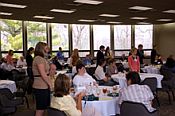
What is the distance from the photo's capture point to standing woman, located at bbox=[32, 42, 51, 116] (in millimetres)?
4559

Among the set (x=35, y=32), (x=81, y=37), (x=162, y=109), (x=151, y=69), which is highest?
(x=35, y=32)

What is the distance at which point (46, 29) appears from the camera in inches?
672

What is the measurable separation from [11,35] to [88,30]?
5.20m

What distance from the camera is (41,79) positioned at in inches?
182

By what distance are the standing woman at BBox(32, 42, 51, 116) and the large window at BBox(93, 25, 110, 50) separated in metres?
14.3

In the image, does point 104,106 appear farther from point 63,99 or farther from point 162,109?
point 162,109

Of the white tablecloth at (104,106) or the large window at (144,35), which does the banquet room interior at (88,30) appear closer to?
the large window at (144,35)

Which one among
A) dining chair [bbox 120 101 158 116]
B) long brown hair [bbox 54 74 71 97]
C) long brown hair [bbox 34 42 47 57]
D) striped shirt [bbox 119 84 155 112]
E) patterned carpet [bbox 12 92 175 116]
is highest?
long brown hair [bbox 34 42 47 57]

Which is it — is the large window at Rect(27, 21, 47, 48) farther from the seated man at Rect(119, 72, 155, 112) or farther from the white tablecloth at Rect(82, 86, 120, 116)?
the seated man at Rect(119, 72, 155, 112)

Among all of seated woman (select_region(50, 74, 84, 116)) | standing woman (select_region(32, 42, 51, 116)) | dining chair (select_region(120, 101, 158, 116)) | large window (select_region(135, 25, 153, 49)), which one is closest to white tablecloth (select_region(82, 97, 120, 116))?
dining chair (select_region(120, 101, 158, 116))

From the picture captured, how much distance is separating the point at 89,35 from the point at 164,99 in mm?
10796

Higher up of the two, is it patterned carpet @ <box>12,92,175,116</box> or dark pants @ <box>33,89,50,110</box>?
dark pants @ <box>33,89,50,110</box>

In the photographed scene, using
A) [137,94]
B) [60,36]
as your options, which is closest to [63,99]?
[137,94]

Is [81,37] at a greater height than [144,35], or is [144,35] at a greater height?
[144,35]
